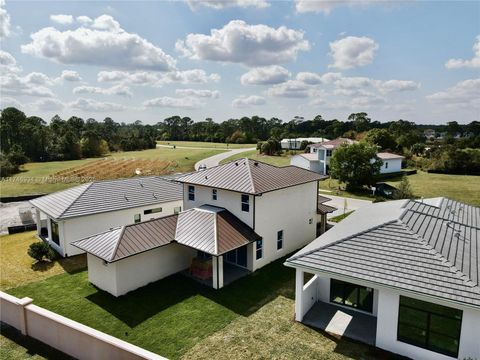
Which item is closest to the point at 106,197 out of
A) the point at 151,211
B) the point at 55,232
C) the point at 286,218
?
the point at 151,211

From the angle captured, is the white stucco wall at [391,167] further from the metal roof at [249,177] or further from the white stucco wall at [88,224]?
the white stucco wall at [88,224]

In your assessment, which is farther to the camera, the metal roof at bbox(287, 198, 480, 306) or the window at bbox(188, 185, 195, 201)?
the window at bbox(188, 185, 195, 201)

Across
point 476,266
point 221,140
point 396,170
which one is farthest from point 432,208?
point 221,140

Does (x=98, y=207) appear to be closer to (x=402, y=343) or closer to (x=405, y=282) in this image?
(x=405, y=282)

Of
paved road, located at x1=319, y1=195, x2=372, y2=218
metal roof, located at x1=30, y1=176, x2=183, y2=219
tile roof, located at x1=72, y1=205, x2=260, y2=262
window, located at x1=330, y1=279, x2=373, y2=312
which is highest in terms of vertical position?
metal roof, located at x1=30, y1=176, x2=183, y2=219

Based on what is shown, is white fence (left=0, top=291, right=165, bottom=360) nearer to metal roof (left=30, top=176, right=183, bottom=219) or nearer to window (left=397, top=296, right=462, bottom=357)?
metal roof (left=30, top=176, right=183, bottom=219)

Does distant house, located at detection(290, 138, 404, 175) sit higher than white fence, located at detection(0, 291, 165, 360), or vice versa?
distant house, located at detection(290, 138, 404, 175)

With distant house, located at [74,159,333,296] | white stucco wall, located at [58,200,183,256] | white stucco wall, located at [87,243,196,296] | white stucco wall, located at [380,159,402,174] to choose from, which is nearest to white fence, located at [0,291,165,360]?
distant house, located at [74,159,333,296]
